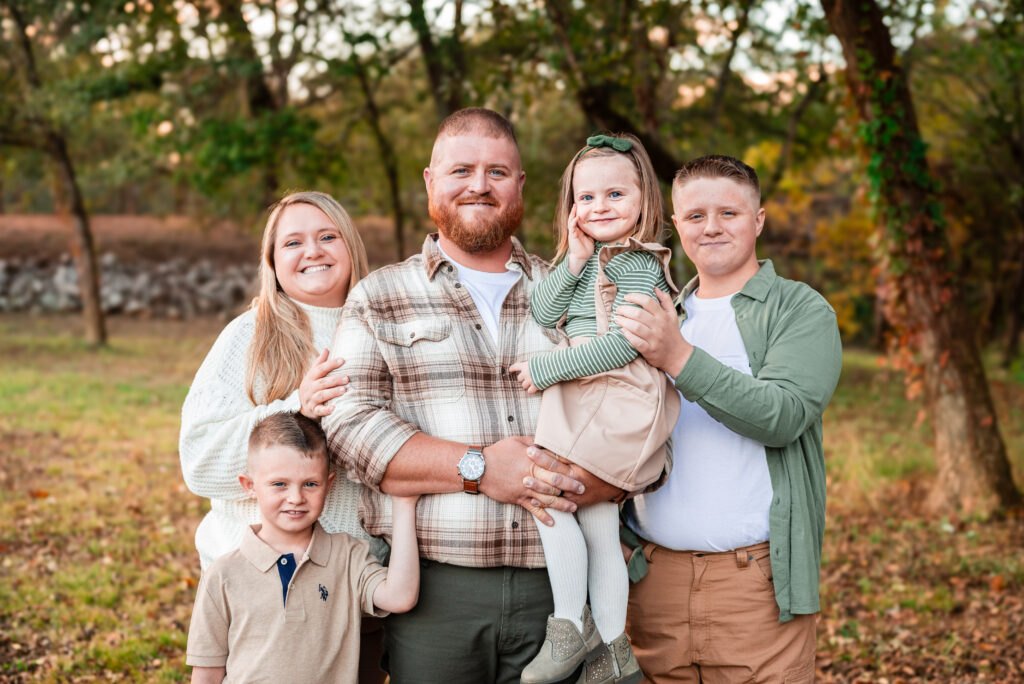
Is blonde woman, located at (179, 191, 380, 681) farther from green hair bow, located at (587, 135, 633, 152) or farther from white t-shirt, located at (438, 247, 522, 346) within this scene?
green hair bow, located at (587, 135, 633, 152)

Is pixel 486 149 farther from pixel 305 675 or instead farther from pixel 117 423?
pixel 117 423

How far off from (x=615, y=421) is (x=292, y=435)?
1.01 metres

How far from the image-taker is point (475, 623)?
105 inches

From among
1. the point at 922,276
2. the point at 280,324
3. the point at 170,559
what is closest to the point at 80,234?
the point at 170,559

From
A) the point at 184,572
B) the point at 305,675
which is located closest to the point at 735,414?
the point at 305,675

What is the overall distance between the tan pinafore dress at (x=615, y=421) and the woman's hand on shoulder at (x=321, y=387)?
640 millimetres

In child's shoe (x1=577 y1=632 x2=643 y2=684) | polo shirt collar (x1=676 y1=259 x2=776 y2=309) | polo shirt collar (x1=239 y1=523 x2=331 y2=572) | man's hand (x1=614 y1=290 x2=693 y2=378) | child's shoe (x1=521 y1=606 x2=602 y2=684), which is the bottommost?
child's shoe (x1=577 y1=632 x2=643 y2=684)

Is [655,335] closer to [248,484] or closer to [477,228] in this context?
[477,228]

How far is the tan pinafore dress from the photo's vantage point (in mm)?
2592

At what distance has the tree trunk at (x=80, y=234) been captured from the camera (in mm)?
17062

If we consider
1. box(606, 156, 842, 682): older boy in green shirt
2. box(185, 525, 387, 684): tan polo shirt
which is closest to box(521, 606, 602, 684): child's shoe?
box(606, 156, 842, 682): older boy in green shirt

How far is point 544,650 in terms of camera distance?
2602mm

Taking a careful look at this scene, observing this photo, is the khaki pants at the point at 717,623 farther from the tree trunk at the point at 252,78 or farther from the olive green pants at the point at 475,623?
the tree trunk at the point at 252,78

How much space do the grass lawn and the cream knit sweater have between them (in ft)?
7.95
